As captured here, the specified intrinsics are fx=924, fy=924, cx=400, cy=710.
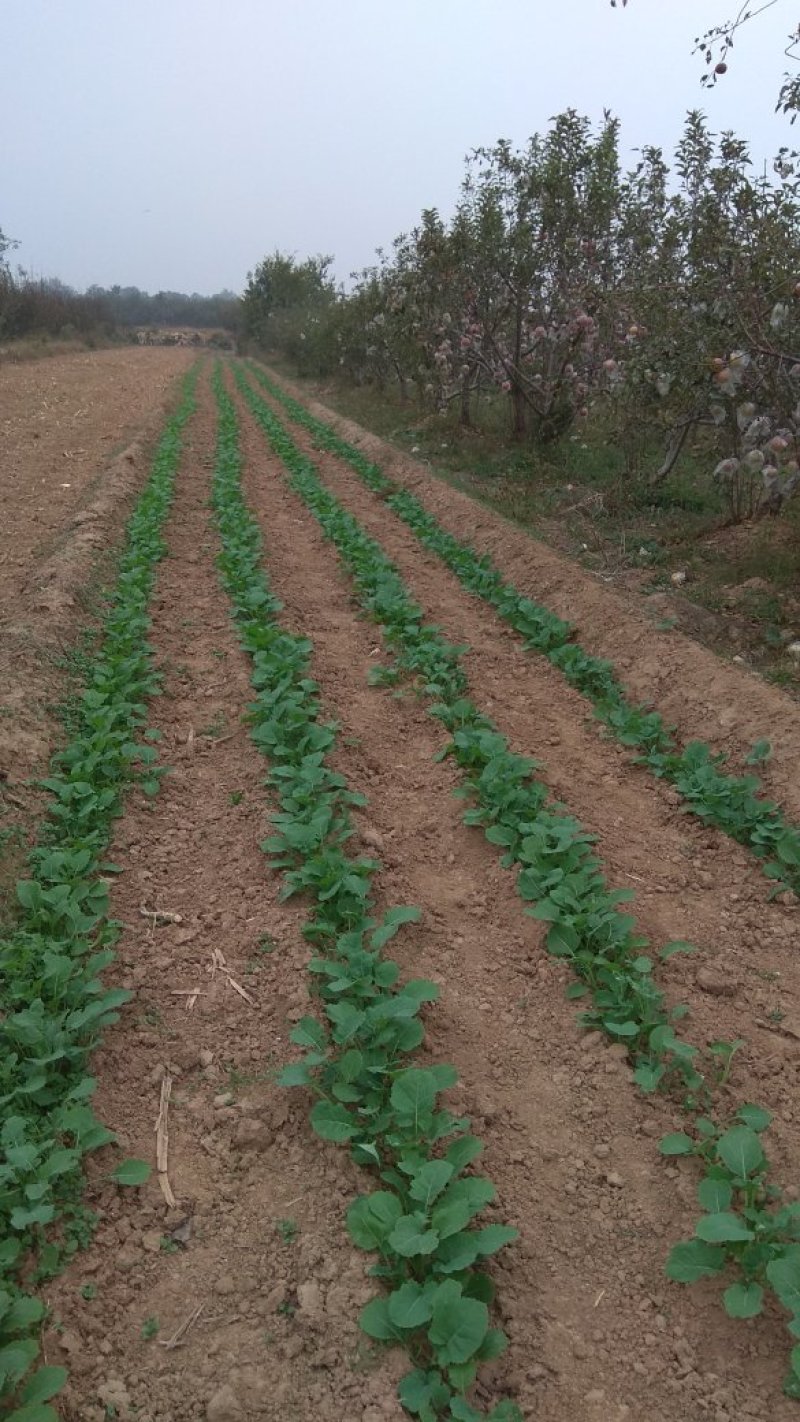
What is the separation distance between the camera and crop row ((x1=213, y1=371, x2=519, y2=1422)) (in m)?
2.03

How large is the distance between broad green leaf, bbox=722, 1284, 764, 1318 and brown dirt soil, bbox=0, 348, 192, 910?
10.1 ft

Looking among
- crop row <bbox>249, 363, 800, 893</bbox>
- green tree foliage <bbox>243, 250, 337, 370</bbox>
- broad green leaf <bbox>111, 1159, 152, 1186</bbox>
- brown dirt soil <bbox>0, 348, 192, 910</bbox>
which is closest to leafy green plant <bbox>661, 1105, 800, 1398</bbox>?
broad green leaf <bbox>111, 1159, 152, 1186</bbox>

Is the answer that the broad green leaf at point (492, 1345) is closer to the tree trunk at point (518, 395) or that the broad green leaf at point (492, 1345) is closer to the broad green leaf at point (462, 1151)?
the broad green leaf at point (462, 1151)

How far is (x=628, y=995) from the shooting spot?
312 cm

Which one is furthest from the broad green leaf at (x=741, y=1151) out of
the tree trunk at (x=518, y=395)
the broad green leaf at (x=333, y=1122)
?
the tree trunk at (x=518, y=395)

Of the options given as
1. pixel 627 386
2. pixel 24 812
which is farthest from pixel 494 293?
pixel 24 812

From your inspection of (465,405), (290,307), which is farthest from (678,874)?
(290,307)

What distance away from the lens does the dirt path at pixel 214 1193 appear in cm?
206

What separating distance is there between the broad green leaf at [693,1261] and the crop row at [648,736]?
183 cm

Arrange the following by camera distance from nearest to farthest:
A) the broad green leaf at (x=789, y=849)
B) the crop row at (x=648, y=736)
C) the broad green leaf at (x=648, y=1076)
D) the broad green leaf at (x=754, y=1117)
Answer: the broad green leaf at (x=754, y=1117) < the broad green leaf at (x=648, y=1076) < the broad green leaf at (x=789, y=849) < the crop row at (x=648, y=736)

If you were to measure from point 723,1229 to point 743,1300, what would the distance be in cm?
14

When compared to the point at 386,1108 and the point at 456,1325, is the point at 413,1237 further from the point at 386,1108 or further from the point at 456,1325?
the point at 386,1108

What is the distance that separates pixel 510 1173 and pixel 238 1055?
0.94m

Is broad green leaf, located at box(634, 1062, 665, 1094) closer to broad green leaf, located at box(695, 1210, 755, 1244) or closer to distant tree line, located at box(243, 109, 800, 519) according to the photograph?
broad green leaf, located at box(695, 1210, 755, 1244)
